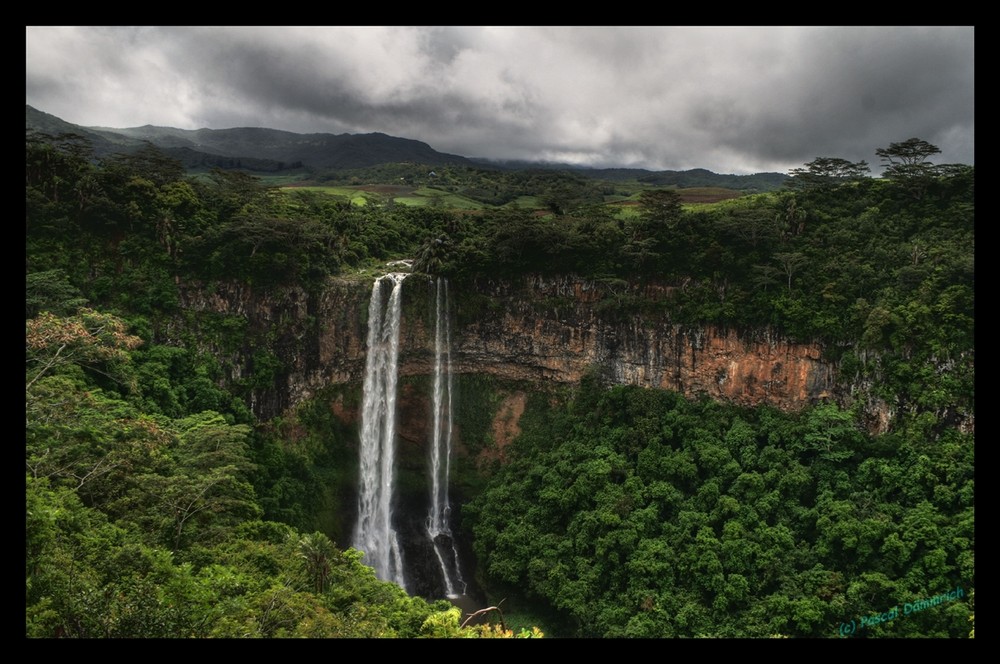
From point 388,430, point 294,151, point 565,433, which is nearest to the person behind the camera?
point 565,433

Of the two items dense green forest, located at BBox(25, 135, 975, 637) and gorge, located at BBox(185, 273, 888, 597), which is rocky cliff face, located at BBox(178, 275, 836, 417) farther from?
dense green forest, located at BBox(25, 135, 975, 637)

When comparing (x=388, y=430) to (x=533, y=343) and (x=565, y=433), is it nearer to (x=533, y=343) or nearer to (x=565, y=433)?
(x=533, y=343)

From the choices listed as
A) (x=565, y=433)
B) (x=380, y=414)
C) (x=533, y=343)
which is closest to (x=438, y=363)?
(x=380, y=414)

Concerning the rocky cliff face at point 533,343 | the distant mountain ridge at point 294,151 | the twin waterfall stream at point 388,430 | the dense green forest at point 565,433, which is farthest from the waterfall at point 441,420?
the distant mountain ridge at point 294,151

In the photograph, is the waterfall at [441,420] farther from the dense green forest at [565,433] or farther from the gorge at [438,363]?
the dense green forest at [565,433]

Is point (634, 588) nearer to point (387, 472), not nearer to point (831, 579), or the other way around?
point (831, 579)

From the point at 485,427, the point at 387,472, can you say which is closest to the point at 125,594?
the point at 387,472
